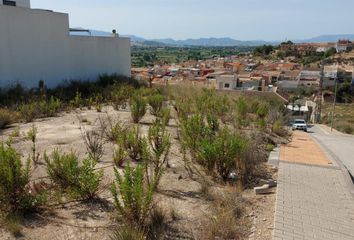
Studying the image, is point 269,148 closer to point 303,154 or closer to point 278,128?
point 303,154

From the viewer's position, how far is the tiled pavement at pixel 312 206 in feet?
13.5

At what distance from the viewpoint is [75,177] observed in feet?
14.2

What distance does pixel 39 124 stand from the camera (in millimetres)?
8781

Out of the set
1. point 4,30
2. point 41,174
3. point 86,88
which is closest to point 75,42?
point 86,88

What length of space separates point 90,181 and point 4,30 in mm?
9059

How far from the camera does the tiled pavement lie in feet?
13.5

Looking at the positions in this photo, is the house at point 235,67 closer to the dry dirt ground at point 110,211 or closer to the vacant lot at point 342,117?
the vacant lot at point 342,117

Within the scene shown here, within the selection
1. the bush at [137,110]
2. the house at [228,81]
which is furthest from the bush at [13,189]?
the house at [228,81]

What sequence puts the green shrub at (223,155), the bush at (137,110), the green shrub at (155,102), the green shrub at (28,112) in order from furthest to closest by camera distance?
the green shrub at (155,102)
the green shrub at (28,112)
the bush at (137,110)
the green shrub at (223,155)

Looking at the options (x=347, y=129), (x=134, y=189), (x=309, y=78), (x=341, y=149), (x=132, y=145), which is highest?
(x=134, y=189)

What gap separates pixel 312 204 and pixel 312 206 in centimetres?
8

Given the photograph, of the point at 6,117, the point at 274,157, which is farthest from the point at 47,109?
the point at 274,157

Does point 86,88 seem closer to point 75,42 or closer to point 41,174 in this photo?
point 75,42

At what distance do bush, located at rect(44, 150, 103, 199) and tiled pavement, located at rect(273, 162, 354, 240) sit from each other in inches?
90.8
